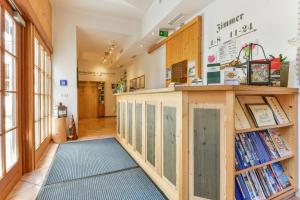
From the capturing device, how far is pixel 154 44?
18.4ft

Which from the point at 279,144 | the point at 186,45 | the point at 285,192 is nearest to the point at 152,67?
the point at 186,45

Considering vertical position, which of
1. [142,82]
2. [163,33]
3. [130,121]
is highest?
[163,33]

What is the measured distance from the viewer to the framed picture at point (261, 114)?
1661mm

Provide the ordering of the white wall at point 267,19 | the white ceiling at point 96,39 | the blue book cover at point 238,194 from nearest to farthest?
1. the blue book cover at point 238,194
2. the white wall at point 267,19
3. the white ceiling at point 96,39

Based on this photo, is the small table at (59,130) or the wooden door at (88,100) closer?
the small table at (59,130)

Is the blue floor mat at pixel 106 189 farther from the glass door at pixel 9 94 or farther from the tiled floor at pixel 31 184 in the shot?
the glass door at pixel 9 94

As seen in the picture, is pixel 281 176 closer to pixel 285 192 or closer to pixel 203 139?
pixel 285 192

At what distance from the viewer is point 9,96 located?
2.13m

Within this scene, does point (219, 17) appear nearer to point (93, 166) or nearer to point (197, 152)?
point (197, 152)

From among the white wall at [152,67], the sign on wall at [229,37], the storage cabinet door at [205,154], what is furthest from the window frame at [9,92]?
the white wall at [152,67]

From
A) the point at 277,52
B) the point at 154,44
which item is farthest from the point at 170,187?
the point at 154,44

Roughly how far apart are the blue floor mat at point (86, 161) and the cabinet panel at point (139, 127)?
1.05ft

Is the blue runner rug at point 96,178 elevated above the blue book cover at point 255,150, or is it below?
below

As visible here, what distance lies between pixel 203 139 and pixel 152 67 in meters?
4.63
